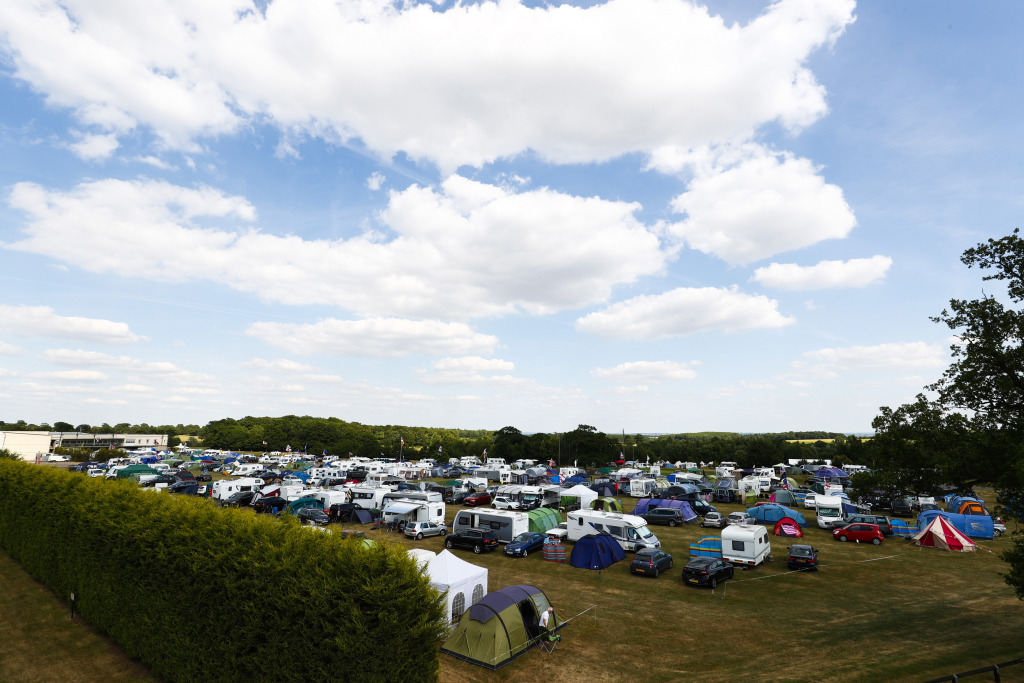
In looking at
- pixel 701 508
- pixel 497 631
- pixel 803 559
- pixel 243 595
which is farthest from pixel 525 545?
pixel 701 508

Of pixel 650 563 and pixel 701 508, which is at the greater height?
pixel 650 563

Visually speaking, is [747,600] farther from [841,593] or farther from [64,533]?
[64,533]

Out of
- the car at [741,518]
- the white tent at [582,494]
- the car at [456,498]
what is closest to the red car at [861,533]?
the car at [741,518]

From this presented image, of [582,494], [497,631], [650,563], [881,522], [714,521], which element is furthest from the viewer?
[582,494]

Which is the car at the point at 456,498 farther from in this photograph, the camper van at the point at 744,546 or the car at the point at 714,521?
the camper van at the point at 744,546

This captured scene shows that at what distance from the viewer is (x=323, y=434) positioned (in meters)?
117

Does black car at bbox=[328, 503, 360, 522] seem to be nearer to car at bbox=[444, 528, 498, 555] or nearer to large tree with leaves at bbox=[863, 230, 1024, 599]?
car at bbox=[444, 528, 498, 555]

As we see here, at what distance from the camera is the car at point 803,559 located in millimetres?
23906

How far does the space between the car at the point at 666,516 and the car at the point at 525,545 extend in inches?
464

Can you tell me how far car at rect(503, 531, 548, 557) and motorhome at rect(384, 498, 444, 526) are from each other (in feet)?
24.0

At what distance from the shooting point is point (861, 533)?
3028 centimetres

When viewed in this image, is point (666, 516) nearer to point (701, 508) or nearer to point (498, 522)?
point (701, 508)

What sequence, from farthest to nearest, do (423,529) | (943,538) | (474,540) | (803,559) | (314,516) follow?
(314,516) → (423,529) → (943,538) → (474,540) → (803,559)

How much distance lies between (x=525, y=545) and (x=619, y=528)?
5389 millimetres
